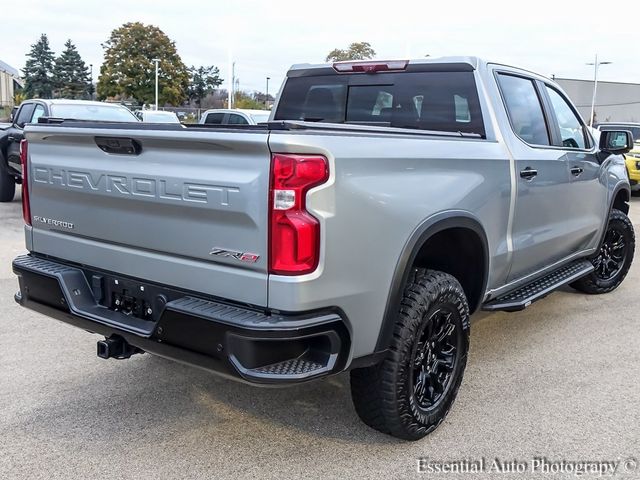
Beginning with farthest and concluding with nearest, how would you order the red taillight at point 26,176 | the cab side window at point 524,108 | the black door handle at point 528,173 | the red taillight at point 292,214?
the cab side window at point 524,108 < the black door handle at point 528,173 < the red taillight at point 26,176 < the red taillight at point 292,214

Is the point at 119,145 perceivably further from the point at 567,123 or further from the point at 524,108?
the point at 567,123

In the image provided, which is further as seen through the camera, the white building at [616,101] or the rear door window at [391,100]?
the white building at [616,101]

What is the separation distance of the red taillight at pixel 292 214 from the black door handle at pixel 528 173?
1.87 m

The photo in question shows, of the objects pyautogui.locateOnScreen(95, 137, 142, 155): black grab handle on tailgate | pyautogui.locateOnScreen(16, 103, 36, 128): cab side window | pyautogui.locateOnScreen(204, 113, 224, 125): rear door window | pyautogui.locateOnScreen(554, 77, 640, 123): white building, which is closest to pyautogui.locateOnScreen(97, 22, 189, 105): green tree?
pyautogui.locateOnScreen(554, 77, 640, 123): white building

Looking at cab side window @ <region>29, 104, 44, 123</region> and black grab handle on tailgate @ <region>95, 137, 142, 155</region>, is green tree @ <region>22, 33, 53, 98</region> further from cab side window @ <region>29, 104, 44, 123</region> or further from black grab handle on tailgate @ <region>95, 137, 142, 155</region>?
black grab handle on tailgate @ <region>95, 137, 142, 155</region>

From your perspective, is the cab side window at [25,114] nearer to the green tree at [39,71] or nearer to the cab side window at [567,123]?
the cab side window at [567,123]

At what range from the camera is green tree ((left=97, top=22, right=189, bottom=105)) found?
188 feet

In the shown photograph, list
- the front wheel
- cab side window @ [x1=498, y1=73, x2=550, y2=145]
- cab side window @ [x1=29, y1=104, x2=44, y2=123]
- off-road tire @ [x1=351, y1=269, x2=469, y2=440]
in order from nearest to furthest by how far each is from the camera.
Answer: off-road tire @ [x1=351, y1=269, x2=469, y2=440] → cab side window @ [x1=498, y1=73, x2=550, y2=145] → the front wheel → cab side window @ [x1=29, y1=104, x2=44, y2=123]

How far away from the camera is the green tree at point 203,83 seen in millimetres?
85312

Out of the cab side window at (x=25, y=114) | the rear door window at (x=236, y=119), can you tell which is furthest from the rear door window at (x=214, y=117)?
the cab side window at (x=25, y=114)

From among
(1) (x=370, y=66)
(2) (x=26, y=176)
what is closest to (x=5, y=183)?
(2) (x=26, y=176)

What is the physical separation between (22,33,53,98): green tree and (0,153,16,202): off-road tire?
73967mm

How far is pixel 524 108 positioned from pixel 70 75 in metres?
86.8

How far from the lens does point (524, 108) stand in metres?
4.32
